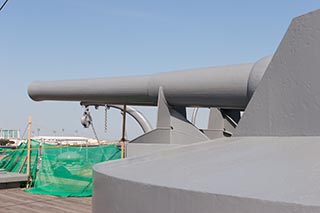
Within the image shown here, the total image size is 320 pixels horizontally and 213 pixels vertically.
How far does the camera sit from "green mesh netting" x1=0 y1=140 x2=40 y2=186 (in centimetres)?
1174

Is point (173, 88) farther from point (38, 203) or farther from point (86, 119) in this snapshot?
point (86, 119)

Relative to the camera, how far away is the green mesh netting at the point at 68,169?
407 inches

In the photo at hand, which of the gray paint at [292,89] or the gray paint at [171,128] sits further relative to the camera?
the gray paint at [171,128]

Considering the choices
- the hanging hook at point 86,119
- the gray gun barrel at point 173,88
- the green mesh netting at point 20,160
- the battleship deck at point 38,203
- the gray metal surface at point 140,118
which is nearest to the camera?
the gray gun barrel at point 173,88

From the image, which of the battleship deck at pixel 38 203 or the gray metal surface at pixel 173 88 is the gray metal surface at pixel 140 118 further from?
the gray metal surface at pixel 173 88

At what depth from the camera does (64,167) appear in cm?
1067

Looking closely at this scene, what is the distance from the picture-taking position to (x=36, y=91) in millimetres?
7668

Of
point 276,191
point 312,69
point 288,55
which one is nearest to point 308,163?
point 276,191

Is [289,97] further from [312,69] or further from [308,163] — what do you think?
[308,163]

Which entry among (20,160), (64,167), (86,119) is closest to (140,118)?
(86,119)

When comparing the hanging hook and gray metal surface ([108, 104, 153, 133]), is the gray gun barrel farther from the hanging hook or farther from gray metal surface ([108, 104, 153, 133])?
gray metal surface ([108, 104, 153, 133])

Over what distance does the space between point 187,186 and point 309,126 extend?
3.18 ft

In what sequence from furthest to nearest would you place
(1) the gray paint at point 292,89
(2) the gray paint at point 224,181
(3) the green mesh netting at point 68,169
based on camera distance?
(3) the green mesh netting at point 68,169
(1) the gray paint at point 292,89
(2) the gray paint at point 224,181

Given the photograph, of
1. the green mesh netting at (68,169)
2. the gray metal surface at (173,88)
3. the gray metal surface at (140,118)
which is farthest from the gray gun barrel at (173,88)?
the gray metal surface at (140,118)
